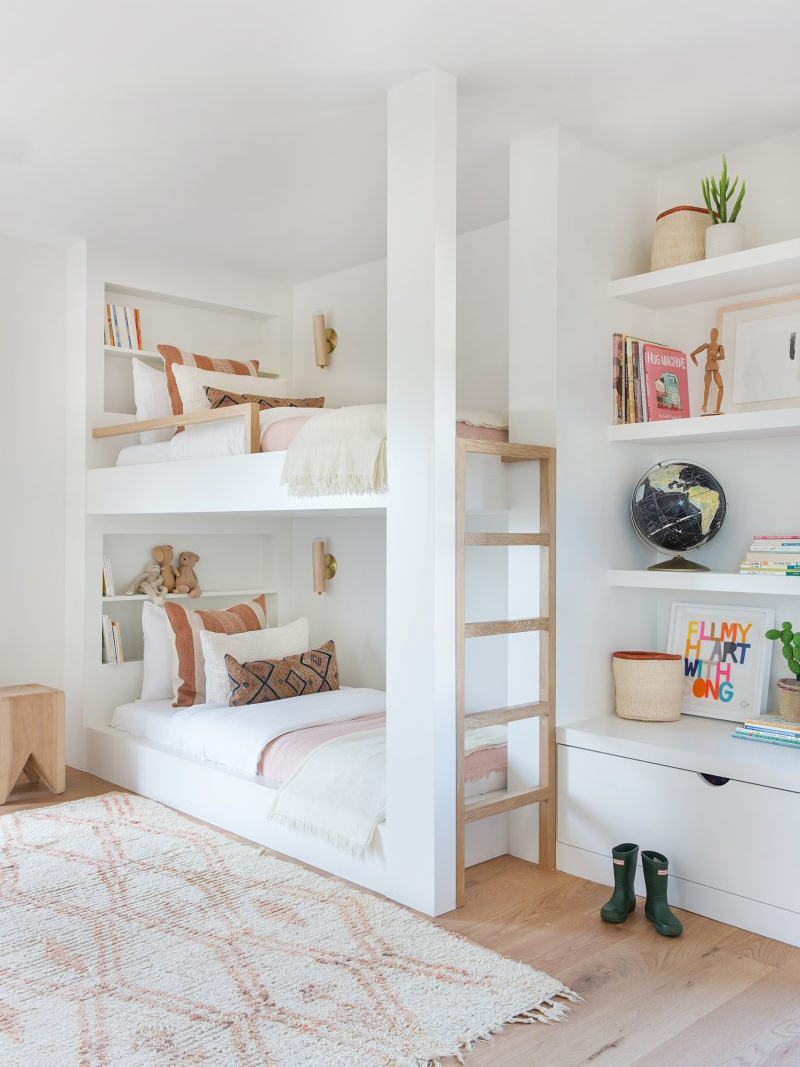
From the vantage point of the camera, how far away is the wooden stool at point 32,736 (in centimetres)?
353

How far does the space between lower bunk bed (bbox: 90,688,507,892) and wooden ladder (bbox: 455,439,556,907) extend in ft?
0.59

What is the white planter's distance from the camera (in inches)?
111

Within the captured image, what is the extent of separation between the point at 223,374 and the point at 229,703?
1531 millimetres

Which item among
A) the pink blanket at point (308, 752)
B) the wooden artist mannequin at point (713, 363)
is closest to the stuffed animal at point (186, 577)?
the pink blanket at point (308, 752)

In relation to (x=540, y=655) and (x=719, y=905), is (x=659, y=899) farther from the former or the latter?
(x=540, y=655)

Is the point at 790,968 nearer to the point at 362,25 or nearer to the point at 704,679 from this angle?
the point at 704,679

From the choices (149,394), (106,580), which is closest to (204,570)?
(106,580)

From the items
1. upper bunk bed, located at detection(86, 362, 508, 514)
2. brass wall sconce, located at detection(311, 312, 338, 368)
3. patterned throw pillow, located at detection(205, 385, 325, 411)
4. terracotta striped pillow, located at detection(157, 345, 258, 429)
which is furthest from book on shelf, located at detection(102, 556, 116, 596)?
brass wall sconce, located at detection(311, 312, 338, 368)

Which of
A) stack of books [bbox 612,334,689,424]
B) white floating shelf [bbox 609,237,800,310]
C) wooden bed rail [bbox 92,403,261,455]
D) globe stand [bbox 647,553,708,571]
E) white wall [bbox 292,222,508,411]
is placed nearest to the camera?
white floating shelf [bbox 609,237,800,310]

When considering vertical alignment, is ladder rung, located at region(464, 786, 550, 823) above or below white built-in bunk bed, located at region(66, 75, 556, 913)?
below

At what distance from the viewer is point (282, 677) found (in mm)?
3783

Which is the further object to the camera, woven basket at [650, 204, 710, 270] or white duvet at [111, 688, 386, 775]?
white duvet at [111, 688, 386, 775]

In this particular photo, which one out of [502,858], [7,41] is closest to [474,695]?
[502,858]

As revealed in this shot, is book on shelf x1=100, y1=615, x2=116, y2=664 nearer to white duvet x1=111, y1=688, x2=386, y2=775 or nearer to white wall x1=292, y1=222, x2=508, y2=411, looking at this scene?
white duvet x1=111, y1=688, x2=386, y2=775
